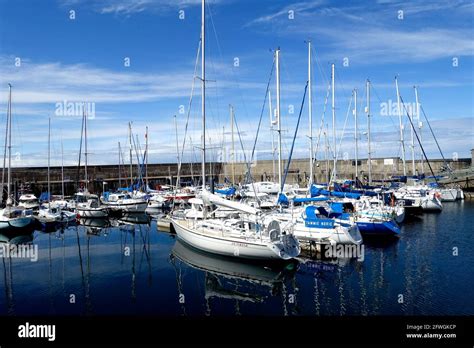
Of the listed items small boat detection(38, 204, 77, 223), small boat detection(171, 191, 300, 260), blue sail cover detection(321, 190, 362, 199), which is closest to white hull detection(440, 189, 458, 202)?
Answer: blue sail cover detection(321, 190, 362, 199)

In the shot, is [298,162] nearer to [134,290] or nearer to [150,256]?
[150,256]

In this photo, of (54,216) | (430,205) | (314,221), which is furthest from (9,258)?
(430,205)

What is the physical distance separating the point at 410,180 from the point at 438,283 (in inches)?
1480

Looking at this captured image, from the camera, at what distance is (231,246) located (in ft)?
70.7

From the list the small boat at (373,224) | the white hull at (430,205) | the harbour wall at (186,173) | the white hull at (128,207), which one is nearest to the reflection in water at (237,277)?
the small boat at (373,224)

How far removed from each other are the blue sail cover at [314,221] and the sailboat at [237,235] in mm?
2790

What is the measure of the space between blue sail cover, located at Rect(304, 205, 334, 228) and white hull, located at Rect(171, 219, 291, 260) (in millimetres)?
4371

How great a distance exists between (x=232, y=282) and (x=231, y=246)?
2893mm

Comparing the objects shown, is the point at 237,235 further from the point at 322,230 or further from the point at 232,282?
the point at 322,230

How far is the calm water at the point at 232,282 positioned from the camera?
51.7ft

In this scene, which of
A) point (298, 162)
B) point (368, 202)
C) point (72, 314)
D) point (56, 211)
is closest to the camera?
point (72, 314)

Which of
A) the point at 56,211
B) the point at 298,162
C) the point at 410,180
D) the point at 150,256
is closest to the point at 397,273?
the point at 150,256

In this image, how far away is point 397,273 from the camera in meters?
19.6

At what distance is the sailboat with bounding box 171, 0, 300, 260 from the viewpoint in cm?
2050
